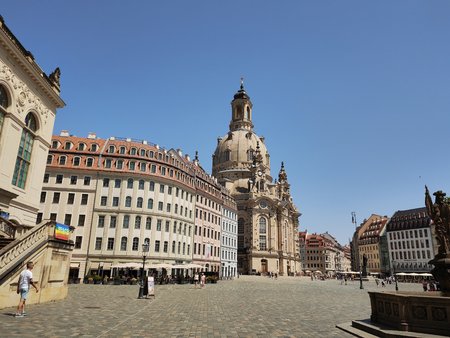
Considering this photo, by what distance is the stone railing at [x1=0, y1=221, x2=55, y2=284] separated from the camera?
1590cm

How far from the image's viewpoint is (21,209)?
26.4 m

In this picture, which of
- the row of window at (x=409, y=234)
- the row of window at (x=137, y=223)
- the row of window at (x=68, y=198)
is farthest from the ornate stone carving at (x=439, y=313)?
the row of window at (x=409, y=234)

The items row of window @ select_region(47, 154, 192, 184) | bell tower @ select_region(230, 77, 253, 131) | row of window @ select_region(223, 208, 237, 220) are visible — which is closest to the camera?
row of window @ select_region(47, 154, 192, 184)

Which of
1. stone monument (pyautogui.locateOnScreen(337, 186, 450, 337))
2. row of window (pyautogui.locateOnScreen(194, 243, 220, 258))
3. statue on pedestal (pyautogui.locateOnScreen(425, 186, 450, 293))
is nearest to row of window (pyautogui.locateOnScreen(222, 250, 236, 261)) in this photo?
row of window (pyautogui.locateOnScreen(194, 243, 220, 258))

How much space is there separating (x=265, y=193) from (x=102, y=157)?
6849cm

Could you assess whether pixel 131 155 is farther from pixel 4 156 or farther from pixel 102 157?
pixel 4 156

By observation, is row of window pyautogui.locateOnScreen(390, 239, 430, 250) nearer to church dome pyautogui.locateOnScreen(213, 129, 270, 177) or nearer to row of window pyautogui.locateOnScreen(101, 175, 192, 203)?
church dome pyautogui.locateOnScreen(213, 129, 270, 177)

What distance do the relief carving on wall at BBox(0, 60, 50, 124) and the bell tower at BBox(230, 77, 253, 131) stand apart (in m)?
118

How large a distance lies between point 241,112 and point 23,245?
441ft

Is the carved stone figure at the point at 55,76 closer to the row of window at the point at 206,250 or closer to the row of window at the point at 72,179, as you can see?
the row of window at the point at 72,179

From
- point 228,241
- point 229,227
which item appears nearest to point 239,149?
point 229,227

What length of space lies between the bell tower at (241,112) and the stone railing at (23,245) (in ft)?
416

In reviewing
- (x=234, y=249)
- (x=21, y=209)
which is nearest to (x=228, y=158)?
(x=234, y=249)

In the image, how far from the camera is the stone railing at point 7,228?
20141 millimetres
